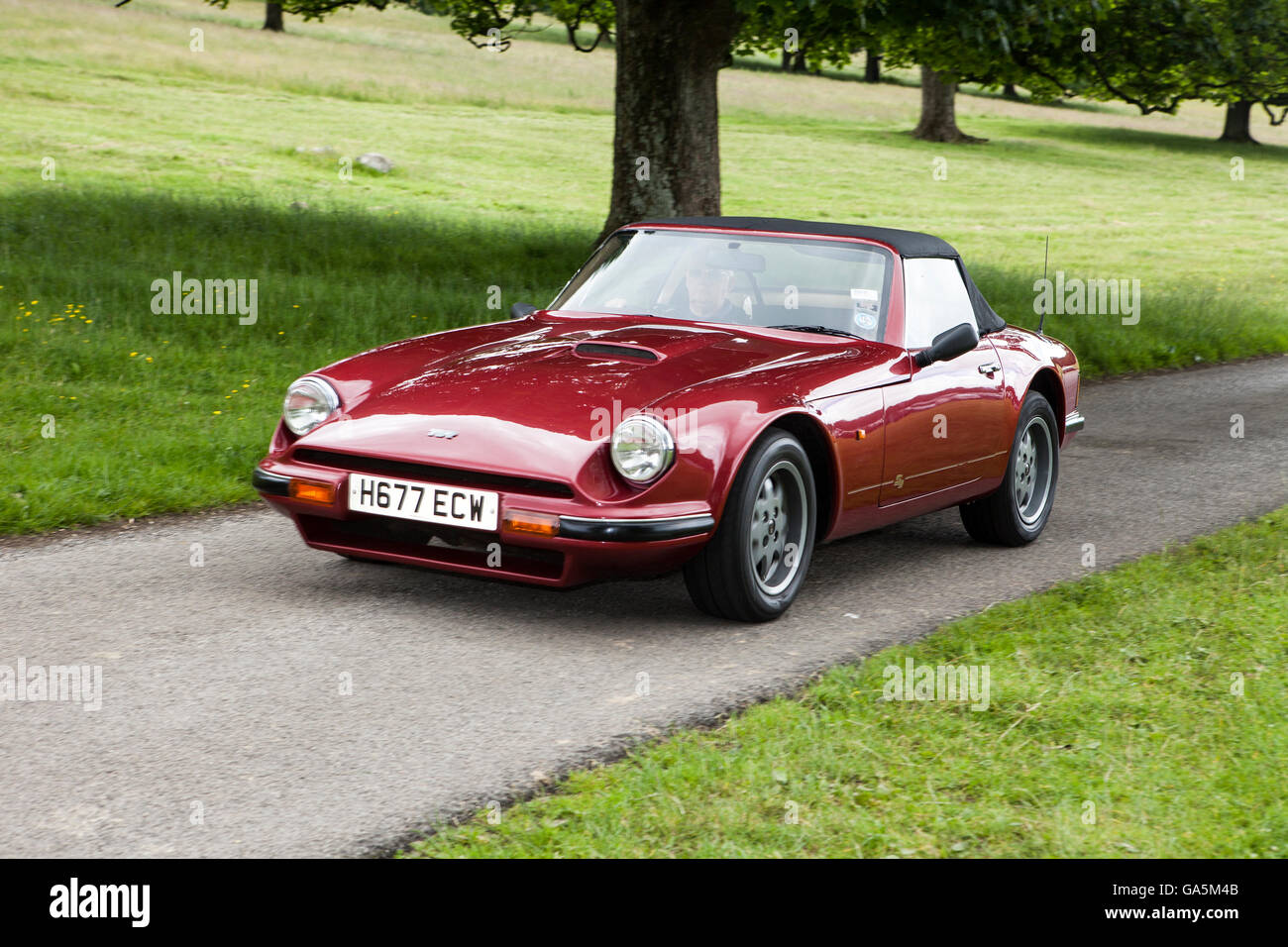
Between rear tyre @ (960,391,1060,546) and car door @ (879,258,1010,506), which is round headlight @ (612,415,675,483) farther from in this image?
rear tyre @ (960,391,1060,546)

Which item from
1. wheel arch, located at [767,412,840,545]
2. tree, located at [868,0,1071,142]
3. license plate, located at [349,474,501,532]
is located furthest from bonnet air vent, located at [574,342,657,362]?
tree, located at [868,0,1071,142]

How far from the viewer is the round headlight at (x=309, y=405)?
18.2 ft

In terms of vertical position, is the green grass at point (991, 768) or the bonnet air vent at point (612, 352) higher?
the bonnet air vent at point (612, 352)

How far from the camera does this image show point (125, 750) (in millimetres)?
3984

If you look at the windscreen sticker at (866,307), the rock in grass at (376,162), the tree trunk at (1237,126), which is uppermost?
the tree trunk at (1237,126)

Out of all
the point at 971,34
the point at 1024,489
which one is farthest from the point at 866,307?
the point at 971,34

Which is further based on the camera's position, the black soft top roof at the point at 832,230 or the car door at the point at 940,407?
the black soft top roof at the point at 832,230

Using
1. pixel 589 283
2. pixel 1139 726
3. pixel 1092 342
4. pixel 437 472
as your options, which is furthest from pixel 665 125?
pixel 1139 726

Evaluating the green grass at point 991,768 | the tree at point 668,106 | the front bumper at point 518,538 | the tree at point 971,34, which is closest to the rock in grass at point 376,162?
the tree at point 971,34

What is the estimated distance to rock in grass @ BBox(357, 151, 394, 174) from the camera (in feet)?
98.4

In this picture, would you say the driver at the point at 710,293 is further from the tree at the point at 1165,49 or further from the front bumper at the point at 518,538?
the tree at the point at 1165,49

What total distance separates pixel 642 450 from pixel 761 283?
1.60m

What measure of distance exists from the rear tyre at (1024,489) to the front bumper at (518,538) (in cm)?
222

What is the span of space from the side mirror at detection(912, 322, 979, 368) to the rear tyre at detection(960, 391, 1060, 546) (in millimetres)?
829
